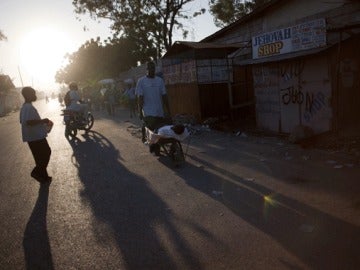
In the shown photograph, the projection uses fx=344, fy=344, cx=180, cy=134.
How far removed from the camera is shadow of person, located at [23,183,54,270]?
3.86m

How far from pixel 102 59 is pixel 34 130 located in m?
43.8

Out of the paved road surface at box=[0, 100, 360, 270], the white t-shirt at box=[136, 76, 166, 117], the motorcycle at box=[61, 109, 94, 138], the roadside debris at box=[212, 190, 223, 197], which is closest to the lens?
the paved road surface at box=[0, 100, 360, 270]

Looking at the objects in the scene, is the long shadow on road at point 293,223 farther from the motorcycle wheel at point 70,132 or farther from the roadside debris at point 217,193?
the motorcycle wheel at point 70,132

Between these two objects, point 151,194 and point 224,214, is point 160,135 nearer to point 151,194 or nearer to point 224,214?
point 151,194

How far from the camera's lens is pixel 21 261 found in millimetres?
3928

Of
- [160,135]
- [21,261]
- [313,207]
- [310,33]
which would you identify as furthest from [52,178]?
[310,33]

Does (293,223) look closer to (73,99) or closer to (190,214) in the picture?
(190,214)

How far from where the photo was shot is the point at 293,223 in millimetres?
4297

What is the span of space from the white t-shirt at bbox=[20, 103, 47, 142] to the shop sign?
6.64 meters

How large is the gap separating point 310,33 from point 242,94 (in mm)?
5927

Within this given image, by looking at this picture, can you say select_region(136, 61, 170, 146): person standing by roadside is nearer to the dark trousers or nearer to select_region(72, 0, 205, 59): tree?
the dark trousers

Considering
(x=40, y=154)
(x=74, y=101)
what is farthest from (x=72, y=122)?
(x=40, y=154)

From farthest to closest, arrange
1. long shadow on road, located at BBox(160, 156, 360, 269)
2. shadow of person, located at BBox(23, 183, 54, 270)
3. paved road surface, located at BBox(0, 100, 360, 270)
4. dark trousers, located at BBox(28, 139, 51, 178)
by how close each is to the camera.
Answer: dark trousers, located at BBox(28, 139, 51, 178) < shadow of person, located at BBox(23, 183, 54, 270) < paved road surface, located at BBox(0, 100, 360, 270) < long shadow on road, located at BBox(160, 156, 360, 269)

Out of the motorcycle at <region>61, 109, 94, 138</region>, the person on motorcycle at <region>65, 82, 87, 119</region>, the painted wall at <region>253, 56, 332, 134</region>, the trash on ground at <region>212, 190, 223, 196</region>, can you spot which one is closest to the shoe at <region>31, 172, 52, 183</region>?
the trash on ground at <region>212, 190, 223, 196</region>
